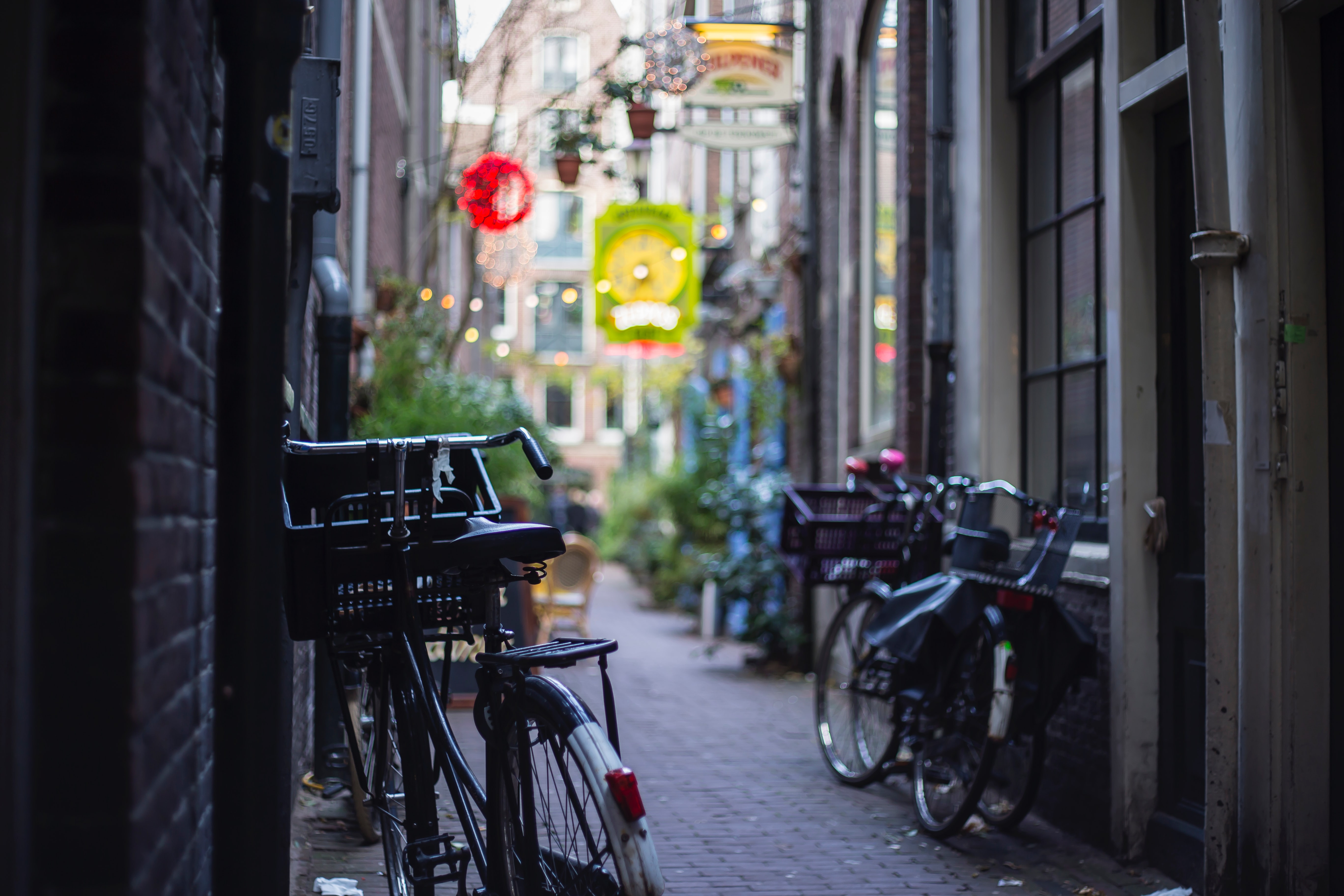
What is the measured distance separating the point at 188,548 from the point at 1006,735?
11.1ft

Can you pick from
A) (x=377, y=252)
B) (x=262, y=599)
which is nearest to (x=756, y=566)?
(x=377, y=252)

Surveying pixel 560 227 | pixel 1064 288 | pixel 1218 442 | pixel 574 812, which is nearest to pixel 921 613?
pixel 1218 442

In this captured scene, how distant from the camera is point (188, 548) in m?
2.12

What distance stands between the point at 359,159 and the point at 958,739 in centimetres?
565

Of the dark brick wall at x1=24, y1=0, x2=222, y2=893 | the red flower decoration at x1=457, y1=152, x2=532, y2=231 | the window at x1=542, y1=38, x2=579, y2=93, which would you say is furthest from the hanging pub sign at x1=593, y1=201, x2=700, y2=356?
the window at x1=542, y1=38, x2=579, y2=93

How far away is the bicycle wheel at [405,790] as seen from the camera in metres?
3.13

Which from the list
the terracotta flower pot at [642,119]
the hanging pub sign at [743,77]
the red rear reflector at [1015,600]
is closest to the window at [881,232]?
the hanging pub sign at [743,77]

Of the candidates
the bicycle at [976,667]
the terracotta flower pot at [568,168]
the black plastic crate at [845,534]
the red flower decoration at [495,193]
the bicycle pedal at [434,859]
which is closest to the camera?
the bicycle pedal at [434,859]

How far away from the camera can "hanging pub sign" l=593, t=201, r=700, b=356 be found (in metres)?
13.2

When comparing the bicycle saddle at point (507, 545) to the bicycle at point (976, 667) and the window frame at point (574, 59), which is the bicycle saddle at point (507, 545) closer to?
the bicycle at point (976, 667)

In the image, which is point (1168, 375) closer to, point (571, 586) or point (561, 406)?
point (571, 586)

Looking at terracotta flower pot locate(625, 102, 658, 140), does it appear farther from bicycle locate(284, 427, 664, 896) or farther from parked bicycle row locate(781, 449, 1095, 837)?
bicycle locate(284, 427, 664, 896)

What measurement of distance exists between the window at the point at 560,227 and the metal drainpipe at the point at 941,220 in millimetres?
34643

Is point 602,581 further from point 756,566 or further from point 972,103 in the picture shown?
point 972,103
